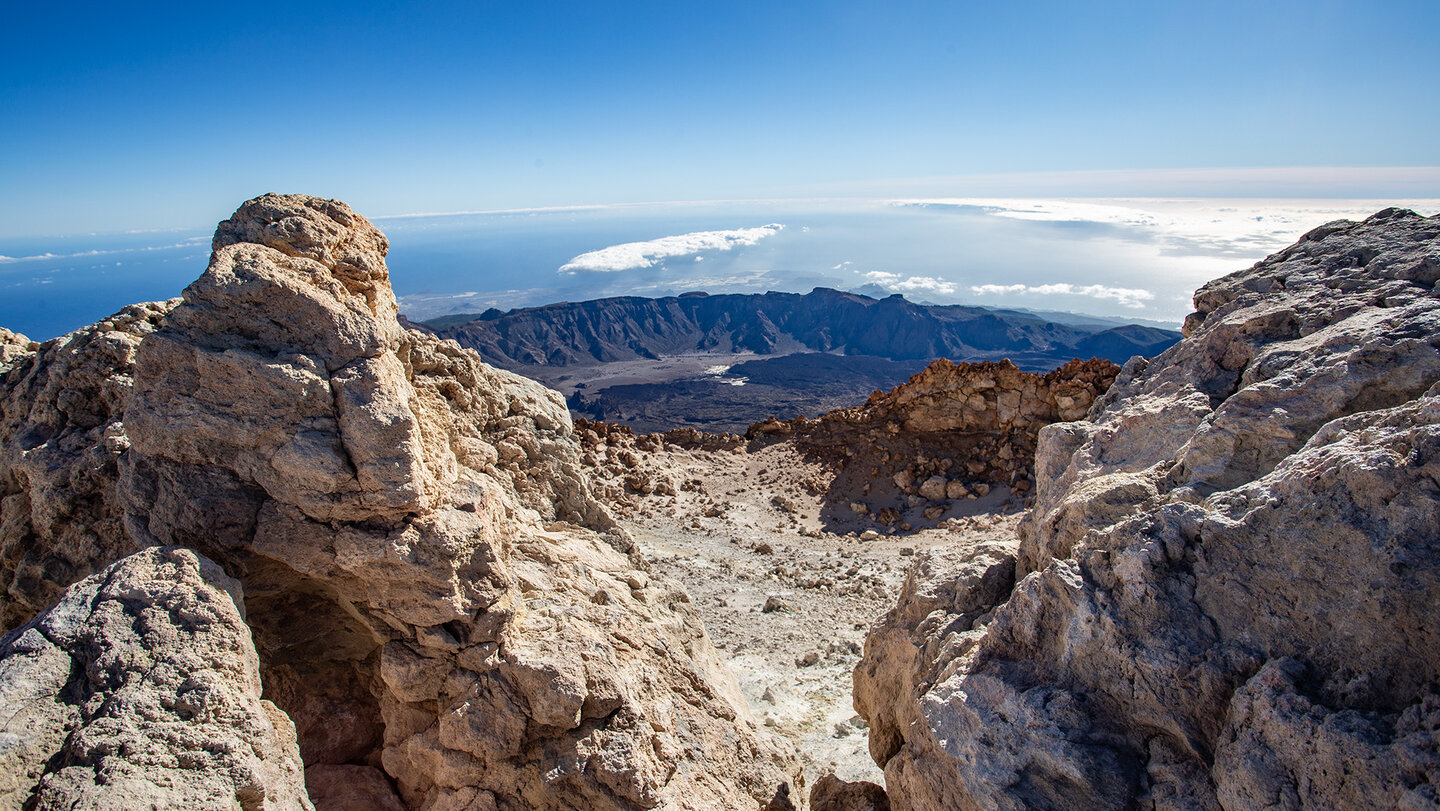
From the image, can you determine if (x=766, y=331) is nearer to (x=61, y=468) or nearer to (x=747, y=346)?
(x=747, y=346)

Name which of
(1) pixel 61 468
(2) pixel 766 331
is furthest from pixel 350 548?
(2) pixel 766 331

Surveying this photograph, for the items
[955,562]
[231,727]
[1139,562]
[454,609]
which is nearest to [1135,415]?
[955,562]

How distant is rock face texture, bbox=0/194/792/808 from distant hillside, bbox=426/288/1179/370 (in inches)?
4155

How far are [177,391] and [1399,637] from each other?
712cm

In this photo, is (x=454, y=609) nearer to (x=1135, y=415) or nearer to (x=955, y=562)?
(x=955, y=562)

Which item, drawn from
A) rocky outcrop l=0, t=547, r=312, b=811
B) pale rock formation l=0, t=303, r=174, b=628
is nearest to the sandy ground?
rocky outcrop l=0, t=547, r=312, b=811

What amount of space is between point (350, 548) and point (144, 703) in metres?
1.39

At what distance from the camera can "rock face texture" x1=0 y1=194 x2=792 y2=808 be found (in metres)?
4.55

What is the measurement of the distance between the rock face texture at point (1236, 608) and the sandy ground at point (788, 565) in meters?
3.59

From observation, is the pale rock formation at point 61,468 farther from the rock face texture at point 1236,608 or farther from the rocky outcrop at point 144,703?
the rock face texture at point 1236,608

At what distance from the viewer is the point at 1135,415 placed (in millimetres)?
5512

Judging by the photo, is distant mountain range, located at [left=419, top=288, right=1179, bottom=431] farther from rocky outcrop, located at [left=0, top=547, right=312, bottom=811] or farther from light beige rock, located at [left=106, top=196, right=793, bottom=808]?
rocky outcrop, located at [left=0, top=547, right=312, bottom=811]

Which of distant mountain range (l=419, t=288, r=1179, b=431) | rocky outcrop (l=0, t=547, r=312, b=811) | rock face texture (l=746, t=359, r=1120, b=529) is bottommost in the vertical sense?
distant mountain range (l=419, t=288, r=1179, b=431)

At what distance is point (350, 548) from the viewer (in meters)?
4.62
